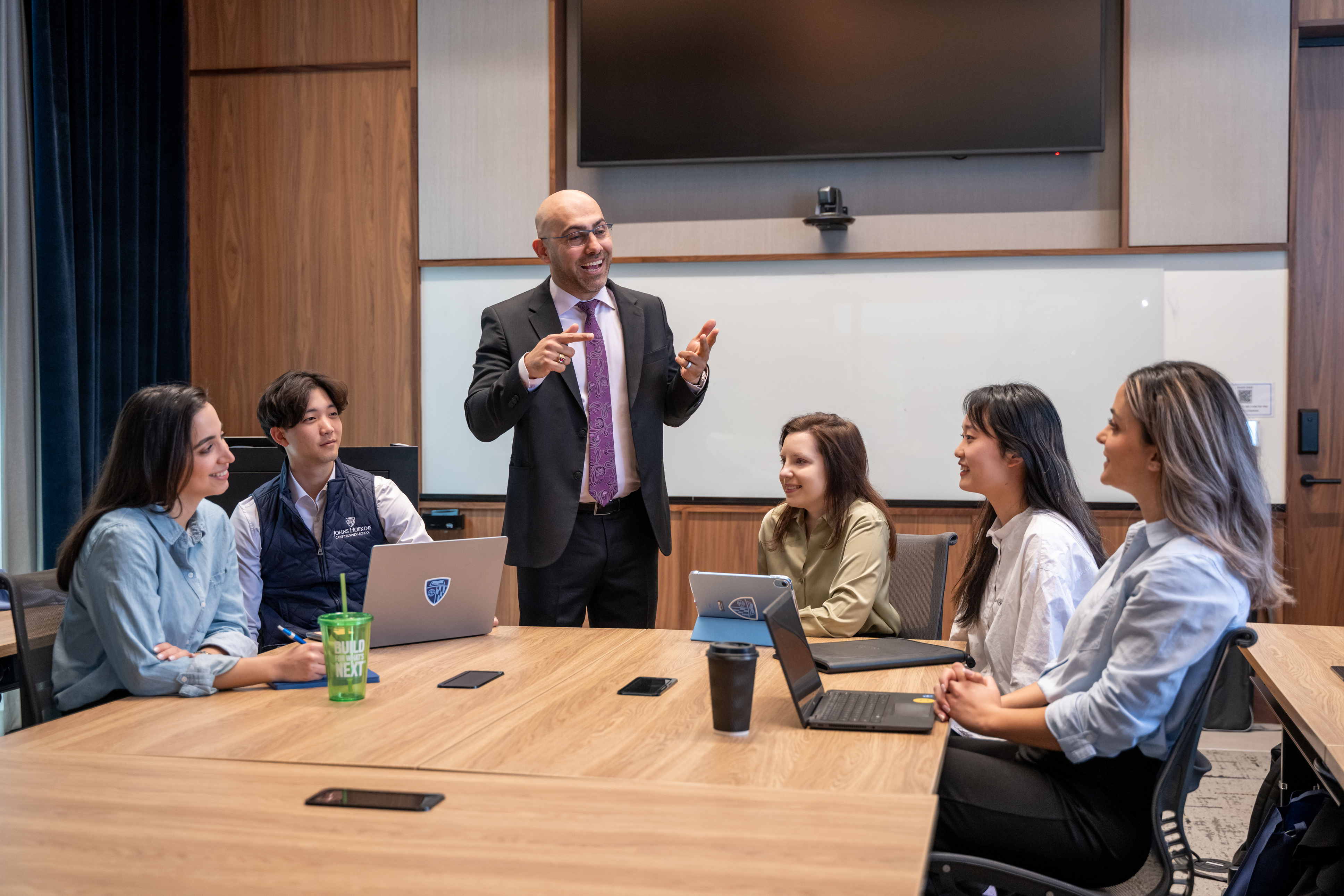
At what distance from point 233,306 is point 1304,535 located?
14.6 feet

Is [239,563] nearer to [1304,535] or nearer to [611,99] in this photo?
[611,99]

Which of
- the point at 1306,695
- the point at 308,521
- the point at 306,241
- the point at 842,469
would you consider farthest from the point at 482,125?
the point at 1306,695

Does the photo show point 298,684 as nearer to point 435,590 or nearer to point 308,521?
point 435,590

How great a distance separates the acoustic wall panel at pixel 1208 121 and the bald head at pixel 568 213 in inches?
94.7

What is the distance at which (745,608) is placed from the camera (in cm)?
218

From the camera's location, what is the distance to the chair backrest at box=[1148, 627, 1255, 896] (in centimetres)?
148

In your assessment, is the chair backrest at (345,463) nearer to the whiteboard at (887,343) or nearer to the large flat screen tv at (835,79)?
the whiteboard at (887,343)

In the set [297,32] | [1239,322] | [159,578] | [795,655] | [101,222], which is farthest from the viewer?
[297,32]

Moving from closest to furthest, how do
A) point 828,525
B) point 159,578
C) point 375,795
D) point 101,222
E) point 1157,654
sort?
point 375,795 < point 1157,654 < point 159,578 < point 828,525 < point 101,222

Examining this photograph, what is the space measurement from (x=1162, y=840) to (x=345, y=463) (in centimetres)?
229

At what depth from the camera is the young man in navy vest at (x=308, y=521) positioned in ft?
Answer: 8.75

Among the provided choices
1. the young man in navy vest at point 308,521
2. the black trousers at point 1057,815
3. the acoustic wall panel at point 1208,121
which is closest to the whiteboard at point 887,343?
the acoustic wall panel at point 1208,121

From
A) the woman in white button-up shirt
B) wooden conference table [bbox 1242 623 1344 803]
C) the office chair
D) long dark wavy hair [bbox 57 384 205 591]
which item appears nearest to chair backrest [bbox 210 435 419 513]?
long dark wavy hair [bbox 57 384 205 591]

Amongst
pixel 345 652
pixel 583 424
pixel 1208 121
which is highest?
pixel 1208 121
